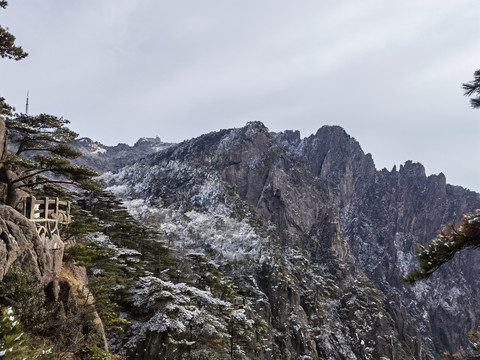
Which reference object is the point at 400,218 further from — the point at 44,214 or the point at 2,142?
the point at 2,142

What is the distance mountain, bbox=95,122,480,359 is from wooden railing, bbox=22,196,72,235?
378 inches

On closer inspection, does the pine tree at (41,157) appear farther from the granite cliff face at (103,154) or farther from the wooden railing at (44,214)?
the granite cliff face at (103,154)

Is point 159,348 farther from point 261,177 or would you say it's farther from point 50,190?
point 261,177

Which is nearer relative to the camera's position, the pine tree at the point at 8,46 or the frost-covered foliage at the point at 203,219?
the pine tree at the point at 8,46

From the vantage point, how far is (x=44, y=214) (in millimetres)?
16281

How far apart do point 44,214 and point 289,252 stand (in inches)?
2633

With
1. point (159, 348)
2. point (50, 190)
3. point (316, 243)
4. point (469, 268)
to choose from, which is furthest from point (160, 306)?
point (469, 268)

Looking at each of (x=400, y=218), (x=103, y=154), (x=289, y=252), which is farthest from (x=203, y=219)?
(x=103, y=154)

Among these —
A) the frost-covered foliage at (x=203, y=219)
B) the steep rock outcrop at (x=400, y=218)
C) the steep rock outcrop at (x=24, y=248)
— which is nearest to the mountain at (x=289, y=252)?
the frost-covered foliage at (x=203, y=219)

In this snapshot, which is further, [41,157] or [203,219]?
[203,219]

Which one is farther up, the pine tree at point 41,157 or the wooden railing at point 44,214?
the pine tree at point 41,157

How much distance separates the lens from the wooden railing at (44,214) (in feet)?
49.7

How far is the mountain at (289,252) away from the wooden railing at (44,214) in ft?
31.5

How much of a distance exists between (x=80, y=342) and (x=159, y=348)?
1252 centimetres
